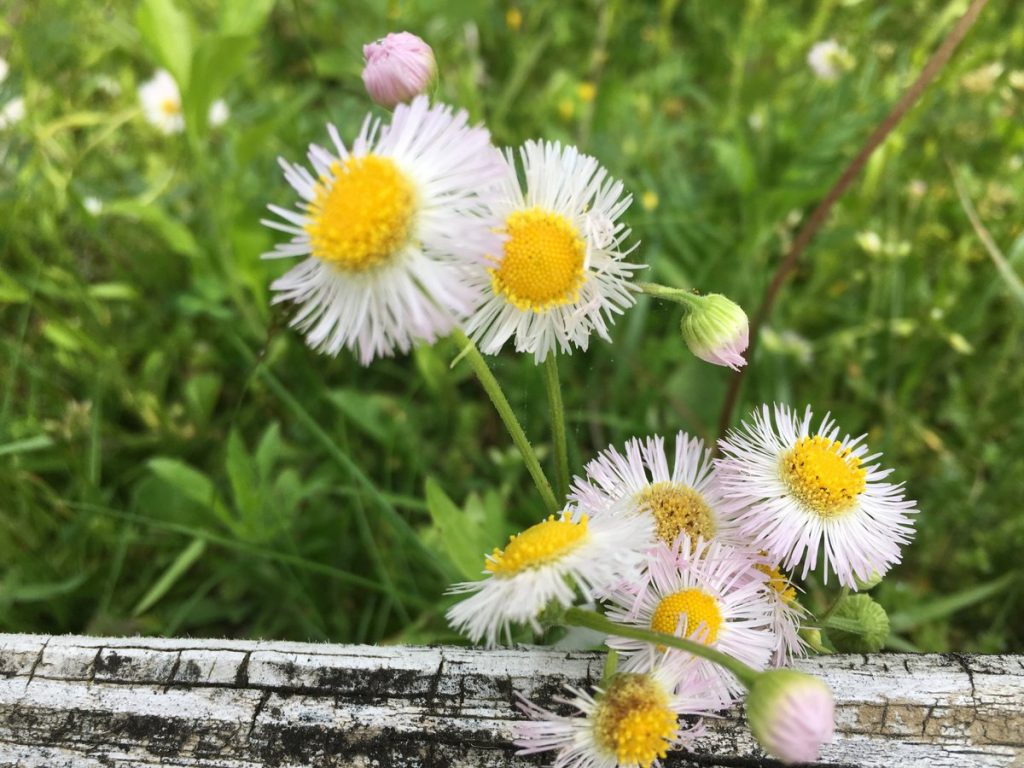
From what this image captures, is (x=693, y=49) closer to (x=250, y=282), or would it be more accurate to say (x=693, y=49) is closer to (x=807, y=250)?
(x=807, y=250)

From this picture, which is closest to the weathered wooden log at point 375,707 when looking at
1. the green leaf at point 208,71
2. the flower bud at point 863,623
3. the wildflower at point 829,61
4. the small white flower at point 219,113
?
the flower bud at point 863,623

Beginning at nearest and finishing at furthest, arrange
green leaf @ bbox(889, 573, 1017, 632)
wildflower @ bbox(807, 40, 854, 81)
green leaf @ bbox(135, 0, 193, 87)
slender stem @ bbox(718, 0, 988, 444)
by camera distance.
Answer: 1. slender stem @ bbox(718, 0, 988, 444)
2. green leaf @ bbox(889, 573, 1017, 632)
3. green leaf @ bbox(135, 0, 193, 87)
4. wildflower @ bbox(807, 40, 854, 81)

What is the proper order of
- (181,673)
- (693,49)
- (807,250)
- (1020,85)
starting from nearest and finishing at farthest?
(181,673)
(1020,85)
(807,250)
(693,49)

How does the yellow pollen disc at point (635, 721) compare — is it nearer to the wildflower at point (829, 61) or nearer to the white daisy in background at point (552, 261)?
the white daisy in background at point (552, 261)

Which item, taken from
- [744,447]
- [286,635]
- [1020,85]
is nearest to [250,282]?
[286,635]

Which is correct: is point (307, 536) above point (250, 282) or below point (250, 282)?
below

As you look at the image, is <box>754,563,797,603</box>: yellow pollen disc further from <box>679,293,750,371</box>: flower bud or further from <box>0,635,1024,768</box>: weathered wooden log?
<box>679,293,750,371</box>: flower bud

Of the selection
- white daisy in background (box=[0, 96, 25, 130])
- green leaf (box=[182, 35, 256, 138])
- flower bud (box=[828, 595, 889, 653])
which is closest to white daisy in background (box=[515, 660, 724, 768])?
flower bud (box=[828, 595, 889, 653])
